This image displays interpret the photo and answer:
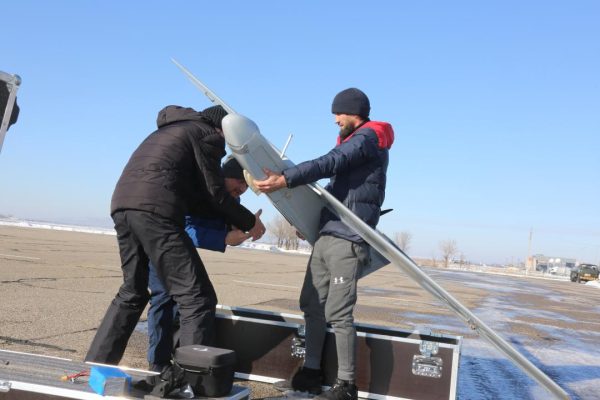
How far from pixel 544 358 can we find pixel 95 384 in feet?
16.3

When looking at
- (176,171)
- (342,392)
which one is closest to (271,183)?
(176,171)

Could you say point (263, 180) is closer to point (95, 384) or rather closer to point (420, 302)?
point (95, 384)

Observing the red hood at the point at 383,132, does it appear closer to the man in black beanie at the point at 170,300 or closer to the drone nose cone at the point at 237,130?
the drone nose cone at the point at 237,130

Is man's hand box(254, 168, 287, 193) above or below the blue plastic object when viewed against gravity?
above

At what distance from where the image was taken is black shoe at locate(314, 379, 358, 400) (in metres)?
3.21

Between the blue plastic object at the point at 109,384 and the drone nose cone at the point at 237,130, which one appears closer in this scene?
the blue plastic object at the point at 109,384

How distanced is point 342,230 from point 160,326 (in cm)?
140

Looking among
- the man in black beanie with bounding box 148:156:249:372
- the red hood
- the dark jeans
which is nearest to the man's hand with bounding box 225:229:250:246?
the man in black beanie with bounding box 148:156:249:372

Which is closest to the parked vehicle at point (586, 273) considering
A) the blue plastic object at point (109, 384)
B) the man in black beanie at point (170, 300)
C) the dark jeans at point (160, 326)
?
the man in black beanie at point (170, 300)

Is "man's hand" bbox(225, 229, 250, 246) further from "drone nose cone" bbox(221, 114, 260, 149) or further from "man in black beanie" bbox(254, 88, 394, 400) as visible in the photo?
"drone nose cone" bbox(221, 114, 260, 149)

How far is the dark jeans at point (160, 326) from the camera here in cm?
364

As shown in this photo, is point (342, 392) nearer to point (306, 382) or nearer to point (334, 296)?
point (306, 382)

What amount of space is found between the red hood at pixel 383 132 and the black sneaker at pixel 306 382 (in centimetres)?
149

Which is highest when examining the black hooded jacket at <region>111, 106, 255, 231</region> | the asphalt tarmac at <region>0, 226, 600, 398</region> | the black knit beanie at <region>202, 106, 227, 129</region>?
the black knit beanie at <region>202, 106, 227, 129</region>
